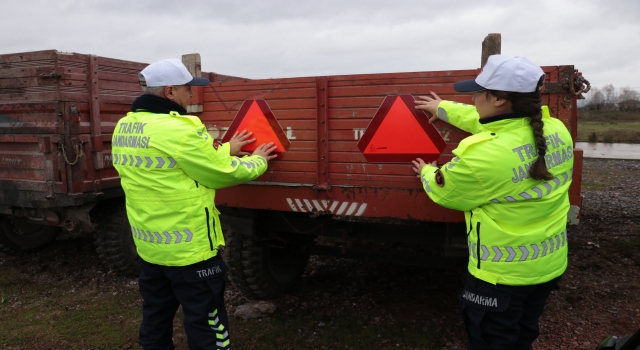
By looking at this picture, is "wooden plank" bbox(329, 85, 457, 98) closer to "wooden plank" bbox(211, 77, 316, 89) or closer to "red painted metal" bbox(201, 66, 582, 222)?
"red painted metal" bbox(201, 66, 582, 222)

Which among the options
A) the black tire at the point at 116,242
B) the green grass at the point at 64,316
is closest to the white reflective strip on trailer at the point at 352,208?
the green grass at the point at 64,316

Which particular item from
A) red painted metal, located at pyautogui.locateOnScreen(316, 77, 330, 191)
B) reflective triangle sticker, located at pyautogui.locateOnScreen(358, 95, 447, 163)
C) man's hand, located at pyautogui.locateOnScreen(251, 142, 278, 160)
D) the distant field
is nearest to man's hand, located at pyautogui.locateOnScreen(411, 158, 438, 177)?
reflective triangle sticker, located at pyautogui.locateOnScreen(358, 95, 447, 163)

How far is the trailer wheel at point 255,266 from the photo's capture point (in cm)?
424

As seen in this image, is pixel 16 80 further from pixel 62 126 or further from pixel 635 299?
pixel 635 299

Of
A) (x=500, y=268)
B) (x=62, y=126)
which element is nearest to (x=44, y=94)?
(x=62, y=126)

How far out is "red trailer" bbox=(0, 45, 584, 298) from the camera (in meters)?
3.10

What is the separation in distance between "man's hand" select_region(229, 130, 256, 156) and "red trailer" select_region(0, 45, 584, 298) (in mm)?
228

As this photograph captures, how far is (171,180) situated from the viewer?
2617 millimetres

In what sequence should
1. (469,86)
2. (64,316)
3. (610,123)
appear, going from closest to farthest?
(469,86) → (64,316) → (610,123)

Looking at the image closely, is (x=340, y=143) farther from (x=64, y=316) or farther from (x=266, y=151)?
(x=64, y=316)

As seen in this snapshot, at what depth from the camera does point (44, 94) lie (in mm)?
4801

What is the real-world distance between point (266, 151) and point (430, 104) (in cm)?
117

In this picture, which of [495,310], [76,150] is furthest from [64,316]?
[495,310]

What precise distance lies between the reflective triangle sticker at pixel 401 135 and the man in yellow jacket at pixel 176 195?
0.91m
